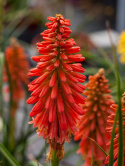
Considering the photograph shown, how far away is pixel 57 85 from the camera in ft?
2.31

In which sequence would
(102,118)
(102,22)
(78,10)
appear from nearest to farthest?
(102,118)
(102,22)
(78,10)

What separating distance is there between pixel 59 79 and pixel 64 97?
0.06 metres

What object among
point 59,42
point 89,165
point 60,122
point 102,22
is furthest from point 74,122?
point 102,22

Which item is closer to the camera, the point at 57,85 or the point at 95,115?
the point at 57,85

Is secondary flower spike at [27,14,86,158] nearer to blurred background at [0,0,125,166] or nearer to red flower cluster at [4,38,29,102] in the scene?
red flower cluster at [4,38,29,102]

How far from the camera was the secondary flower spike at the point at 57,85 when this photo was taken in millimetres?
661

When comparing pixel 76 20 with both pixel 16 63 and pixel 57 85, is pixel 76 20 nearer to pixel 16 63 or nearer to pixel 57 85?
pixel 16 63

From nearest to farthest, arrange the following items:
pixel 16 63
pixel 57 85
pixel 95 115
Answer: pixel 57 85 < pixel 95 115 < pixel 16 63

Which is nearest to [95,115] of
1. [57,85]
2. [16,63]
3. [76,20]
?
[57,85]

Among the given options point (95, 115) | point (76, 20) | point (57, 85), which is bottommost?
point (95, 115)

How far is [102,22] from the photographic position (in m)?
5.81

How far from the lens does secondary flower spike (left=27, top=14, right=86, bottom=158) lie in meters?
0.66

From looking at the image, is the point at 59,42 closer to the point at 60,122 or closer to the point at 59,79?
the point at 59,79

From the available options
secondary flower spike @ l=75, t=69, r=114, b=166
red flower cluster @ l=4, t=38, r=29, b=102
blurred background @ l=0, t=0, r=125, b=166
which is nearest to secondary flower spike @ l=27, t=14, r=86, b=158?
secondary flower spike @ l=75, t=69, r=114, b=166
